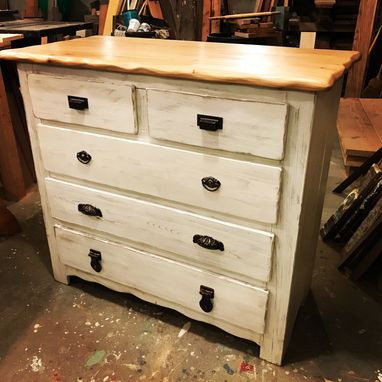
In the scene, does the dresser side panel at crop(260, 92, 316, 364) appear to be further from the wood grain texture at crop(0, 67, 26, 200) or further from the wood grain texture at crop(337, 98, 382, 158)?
the wood grain texture at crop(0, 67, 26, 200)

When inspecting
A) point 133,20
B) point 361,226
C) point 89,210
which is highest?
point 133,20

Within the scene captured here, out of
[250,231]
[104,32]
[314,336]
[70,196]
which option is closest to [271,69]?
[250,231]

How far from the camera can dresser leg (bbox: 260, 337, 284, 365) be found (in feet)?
4.68

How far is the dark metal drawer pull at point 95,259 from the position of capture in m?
1.65

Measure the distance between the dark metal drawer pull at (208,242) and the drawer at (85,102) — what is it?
40cm

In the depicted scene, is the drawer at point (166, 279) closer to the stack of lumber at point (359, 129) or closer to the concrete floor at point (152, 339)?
the concrete floor at point (152, 339)

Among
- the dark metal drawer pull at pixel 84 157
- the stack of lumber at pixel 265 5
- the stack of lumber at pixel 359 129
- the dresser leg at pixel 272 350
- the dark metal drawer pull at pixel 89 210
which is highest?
the stack of lumber at pixel 265 5

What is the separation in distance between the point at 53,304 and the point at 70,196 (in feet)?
1.59

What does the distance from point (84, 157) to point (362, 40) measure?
10.3 ft

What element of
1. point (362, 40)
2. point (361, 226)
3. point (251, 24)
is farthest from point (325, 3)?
point (361, 226)

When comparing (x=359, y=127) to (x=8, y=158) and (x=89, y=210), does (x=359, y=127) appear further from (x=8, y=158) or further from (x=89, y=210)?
(x=8, y=158)

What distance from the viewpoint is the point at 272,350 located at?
145 cm

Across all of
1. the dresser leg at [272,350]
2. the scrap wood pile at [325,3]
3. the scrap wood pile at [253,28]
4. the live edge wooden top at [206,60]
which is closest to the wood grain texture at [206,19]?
the scrap wood pile at [253,28]

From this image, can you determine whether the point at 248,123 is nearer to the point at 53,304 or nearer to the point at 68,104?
the point at 68,104
